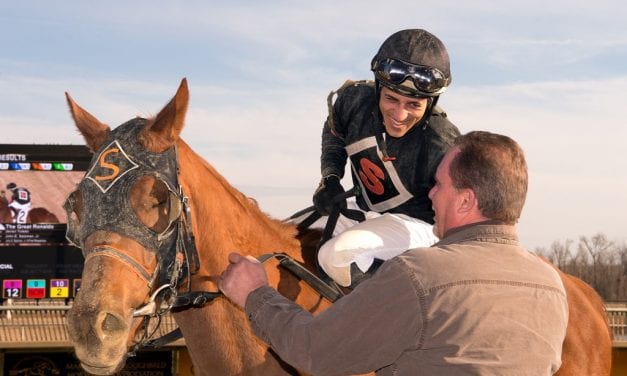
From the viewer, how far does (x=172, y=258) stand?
369cm

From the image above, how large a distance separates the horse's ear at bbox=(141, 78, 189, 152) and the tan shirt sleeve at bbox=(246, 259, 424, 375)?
1378 millimetres

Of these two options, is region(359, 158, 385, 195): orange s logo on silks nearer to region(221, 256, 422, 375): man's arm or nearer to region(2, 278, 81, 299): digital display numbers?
region(221, 256, 422, 375): man's arm

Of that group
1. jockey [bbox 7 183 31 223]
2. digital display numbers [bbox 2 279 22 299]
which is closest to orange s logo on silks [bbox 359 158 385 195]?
jockey [bbox 7 183 31 223]

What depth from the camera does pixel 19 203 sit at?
583 inches

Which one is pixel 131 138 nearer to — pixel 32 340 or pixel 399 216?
pixel 399 216

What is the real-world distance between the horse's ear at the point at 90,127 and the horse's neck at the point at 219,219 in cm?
39

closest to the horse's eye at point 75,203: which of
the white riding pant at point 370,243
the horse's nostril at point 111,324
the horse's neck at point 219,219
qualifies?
the horse's neck at point 219,219

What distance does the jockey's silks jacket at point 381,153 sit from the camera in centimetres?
449

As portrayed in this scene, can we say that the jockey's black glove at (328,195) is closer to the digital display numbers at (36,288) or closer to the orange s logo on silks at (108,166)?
the orange s logo on silks at (108,166)

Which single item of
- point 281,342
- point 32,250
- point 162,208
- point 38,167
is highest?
point 162,208

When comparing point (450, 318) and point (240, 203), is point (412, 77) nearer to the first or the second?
point (240, 203)

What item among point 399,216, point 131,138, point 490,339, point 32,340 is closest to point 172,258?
point 131,138

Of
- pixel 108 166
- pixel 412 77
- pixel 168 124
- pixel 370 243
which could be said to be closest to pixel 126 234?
pixel 108 166

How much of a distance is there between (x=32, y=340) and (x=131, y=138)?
1027cm
